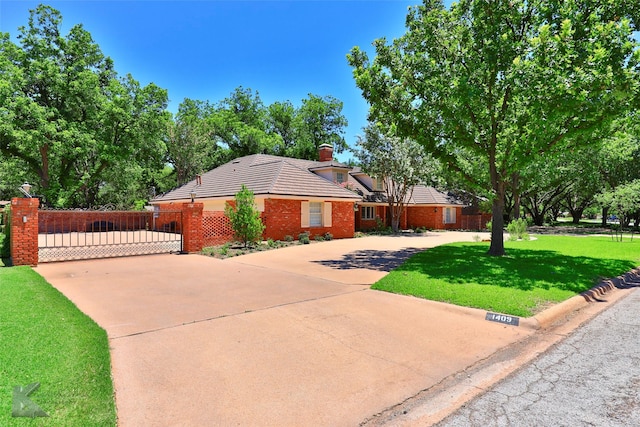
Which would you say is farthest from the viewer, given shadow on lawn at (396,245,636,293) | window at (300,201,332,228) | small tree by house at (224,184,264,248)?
window at (300,201,332,228)

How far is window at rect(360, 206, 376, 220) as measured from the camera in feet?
99.3

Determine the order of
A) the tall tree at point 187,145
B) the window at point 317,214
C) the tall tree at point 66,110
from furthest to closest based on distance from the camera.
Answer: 1. the tall tree at point 187,145
2. the tall tree at point 66,110
3. the window at point 317,214

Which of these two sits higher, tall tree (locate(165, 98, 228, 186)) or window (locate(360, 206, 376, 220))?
tall tree (locate(165, 98, 228, 186))

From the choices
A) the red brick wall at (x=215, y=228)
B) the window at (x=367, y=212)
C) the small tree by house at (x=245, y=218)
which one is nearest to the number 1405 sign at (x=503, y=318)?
the small tree by house at (x=245, y=218)

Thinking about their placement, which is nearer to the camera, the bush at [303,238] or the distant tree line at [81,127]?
the bush at [303,238]

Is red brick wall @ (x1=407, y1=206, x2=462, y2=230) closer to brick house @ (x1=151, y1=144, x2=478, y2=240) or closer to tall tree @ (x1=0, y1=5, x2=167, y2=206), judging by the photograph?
brick house @ (x1=151, y1=144, x2=478, y2=240)

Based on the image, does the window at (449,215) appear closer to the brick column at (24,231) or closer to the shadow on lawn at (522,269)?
the shadow on lawn at (522,269)

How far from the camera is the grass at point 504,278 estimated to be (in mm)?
7406

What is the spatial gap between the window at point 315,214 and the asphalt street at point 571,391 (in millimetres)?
17112

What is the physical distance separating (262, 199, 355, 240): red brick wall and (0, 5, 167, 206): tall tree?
1757cm

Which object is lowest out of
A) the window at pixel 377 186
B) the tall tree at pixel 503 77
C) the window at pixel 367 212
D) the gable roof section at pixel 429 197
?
the window at pixel 367 212

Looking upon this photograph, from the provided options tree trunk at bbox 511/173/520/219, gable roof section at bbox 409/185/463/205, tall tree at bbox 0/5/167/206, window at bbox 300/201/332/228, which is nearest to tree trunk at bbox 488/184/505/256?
tree trunk at bbox 511/173/520/219
